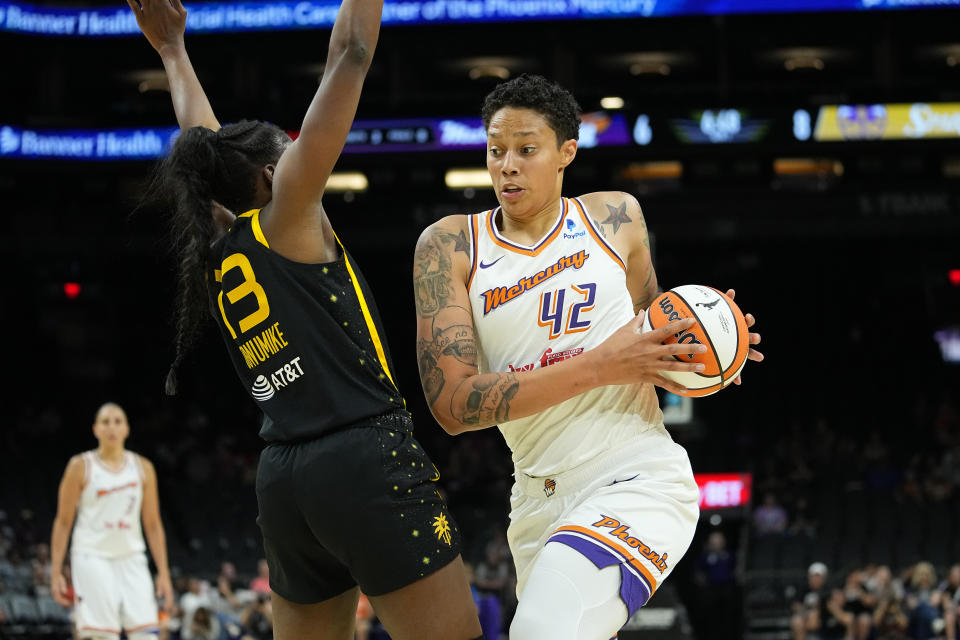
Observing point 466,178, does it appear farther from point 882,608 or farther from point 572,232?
point 572,232

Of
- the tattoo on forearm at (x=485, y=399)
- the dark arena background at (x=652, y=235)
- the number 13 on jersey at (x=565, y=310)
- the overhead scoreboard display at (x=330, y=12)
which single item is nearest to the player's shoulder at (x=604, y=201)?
the number 13 on jersey at (x=565, y=310)

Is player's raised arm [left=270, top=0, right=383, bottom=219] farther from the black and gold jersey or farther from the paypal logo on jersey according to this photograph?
the paypal logo on jersey

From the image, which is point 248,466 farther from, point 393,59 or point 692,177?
point 692,177

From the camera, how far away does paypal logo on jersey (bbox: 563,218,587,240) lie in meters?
3.95

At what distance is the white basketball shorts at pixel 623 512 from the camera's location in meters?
3.46

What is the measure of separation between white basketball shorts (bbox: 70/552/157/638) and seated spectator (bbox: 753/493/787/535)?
10.8 metres

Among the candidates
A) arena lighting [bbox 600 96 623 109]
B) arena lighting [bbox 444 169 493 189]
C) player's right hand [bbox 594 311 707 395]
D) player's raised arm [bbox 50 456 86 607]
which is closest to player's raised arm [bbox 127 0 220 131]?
player's right hand [bbox 594 311 707 395]

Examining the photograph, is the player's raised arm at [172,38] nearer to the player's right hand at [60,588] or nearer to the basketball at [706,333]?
the basketball at [706,333]

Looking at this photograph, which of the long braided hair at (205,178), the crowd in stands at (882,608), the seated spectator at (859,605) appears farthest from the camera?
the seated spectator at (859,605)

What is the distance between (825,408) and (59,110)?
15477 mm

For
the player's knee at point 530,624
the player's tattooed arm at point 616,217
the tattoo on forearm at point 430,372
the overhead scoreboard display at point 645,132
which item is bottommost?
the player's knee at point 530,624

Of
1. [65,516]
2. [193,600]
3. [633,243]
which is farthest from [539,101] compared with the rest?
[193,600]

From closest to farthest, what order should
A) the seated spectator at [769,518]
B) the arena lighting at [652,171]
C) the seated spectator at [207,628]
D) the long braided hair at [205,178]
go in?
the long braided hair at [205,178] → the seated spectator at [207,628] → the seated spectator at [769,518] → the arena lighting at [652,171]

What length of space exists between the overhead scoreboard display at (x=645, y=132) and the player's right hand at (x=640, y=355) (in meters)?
14.2
